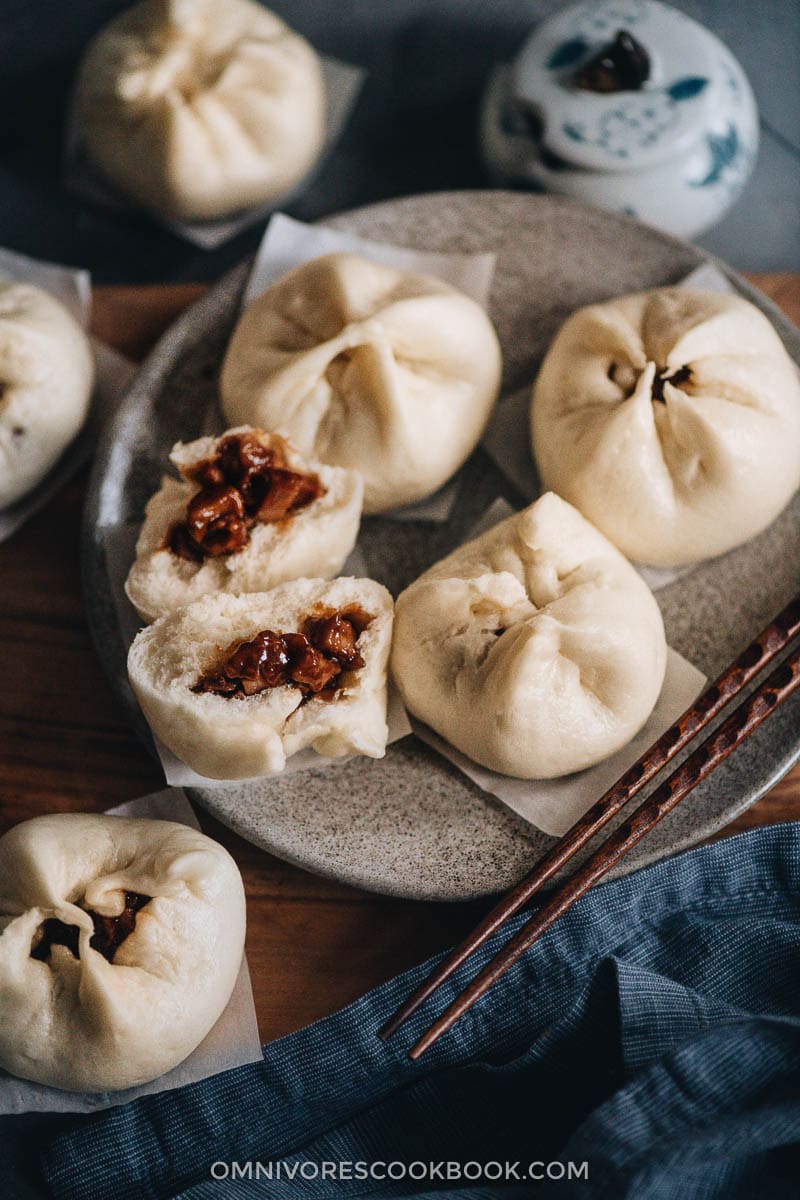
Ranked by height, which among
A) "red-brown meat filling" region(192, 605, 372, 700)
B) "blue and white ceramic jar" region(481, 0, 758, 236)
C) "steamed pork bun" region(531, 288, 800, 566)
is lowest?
"red-brown meat filling" region(192, 605, 372, 700)

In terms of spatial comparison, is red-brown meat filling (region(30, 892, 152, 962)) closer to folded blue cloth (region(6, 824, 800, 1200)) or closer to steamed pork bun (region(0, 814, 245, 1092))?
steamed pork bun (region(0, 814, 245, 1092))

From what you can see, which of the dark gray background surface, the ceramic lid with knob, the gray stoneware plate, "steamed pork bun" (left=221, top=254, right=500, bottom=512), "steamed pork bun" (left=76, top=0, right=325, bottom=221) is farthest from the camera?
the dark gray background surface

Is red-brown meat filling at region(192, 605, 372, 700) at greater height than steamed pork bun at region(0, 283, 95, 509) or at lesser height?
greater

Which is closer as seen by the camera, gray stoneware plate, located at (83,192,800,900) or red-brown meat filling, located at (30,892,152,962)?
red-brown meat filling, located at (30,892,152,962)

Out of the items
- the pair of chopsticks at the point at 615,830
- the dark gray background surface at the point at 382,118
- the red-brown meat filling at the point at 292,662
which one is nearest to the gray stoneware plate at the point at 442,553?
the pair of chopsticks at the point at 615,830

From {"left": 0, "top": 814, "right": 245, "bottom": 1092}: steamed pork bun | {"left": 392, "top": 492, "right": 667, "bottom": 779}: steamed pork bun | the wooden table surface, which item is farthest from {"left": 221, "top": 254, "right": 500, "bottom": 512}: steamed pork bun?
{"left": 0, "top": 814, "right": 245, "bottom": 1092}: steamed pork bun

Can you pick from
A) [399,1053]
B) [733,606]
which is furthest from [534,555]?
[399,1053]

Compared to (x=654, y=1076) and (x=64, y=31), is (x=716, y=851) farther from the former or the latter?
(x=64, y=31)

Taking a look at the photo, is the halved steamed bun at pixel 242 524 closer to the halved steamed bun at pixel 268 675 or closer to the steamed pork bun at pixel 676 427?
the halved steamed bun at pixel 268 675
